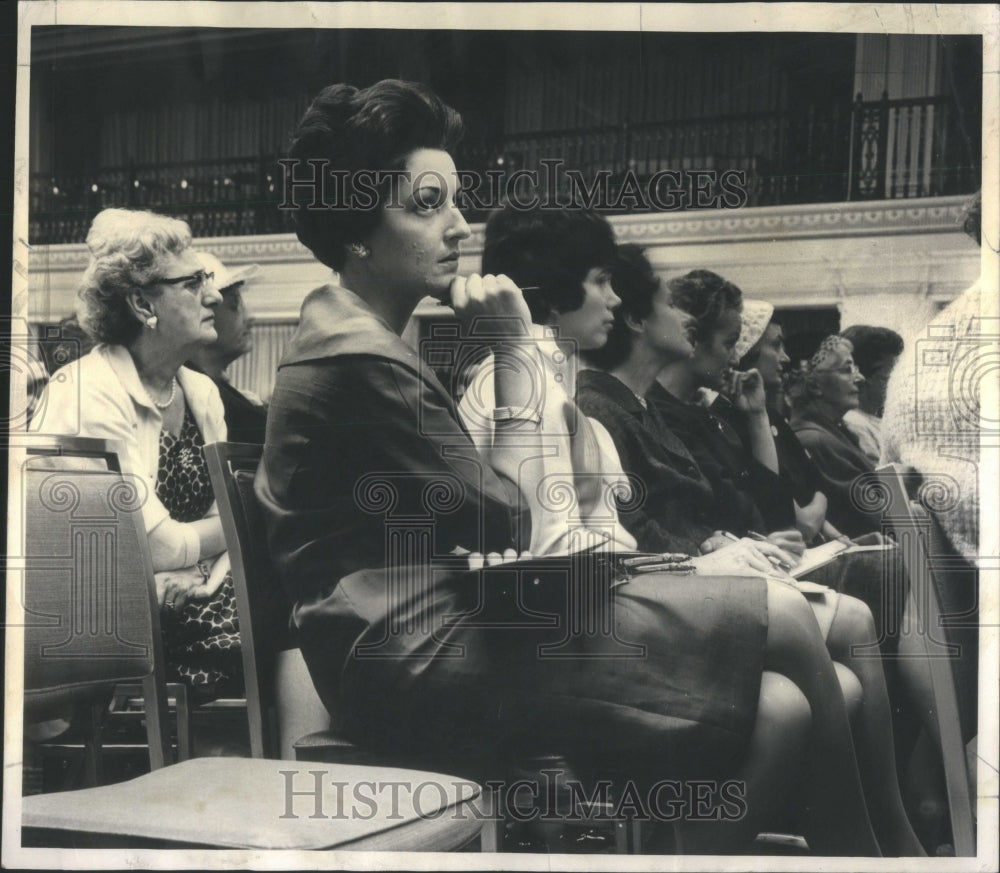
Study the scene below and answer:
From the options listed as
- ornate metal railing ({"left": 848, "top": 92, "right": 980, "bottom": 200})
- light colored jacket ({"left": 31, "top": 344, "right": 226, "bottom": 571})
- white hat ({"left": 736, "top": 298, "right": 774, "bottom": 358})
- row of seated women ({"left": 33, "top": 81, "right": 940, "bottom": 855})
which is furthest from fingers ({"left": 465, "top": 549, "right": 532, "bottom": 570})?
ornate metal railing ({"left": 848, "top": 92, "right": 980, "bottom": 200})

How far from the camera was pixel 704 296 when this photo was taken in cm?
330

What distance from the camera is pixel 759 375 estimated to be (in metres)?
3.31

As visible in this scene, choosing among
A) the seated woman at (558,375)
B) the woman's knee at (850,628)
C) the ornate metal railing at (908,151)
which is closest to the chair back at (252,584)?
the seated woman at (558,375)

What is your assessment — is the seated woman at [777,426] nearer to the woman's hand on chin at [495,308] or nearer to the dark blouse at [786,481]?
the dark blouse at [786,481]

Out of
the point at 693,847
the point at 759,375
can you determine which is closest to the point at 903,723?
the point at 693,847

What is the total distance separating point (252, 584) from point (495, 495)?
661 mm

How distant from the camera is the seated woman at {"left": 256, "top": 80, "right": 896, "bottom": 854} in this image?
3.21 meters

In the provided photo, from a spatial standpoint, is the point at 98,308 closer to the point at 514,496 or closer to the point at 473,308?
the point at 473,308

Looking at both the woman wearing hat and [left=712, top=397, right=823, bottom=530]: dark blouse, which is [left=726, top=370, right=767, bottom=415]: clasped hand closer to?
[left=712, top=397, right=823, bottom=530]: dark blouse

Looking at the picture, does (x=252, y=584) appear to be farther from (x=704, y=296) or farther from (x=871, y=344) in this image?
(x=871, y=344)

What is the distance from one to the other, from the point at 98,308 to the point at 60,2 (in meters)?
0.85

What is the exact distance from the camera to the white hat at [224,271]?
10.8 feet

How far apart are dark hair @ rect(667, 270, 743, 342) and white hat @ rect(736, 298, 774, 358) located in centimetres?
2

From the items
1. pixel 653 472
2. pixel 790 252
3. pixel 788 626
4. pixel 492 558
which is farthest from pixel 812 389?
pixel 492 558
